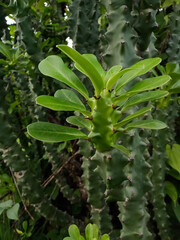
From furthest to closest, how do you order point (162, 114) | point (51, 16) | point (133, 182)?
point (51, 16)
point (162, 114)
point (133, 182)

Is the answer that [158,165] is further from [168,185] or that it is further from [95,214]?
[95,214]

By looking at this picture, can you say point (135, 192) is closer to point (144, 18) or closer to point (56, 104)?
point (56, 104)

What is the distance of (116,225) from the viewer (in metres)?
0.98

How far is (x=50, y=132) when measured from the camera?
15.3 inches

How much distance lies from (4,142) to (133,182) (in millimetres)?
444

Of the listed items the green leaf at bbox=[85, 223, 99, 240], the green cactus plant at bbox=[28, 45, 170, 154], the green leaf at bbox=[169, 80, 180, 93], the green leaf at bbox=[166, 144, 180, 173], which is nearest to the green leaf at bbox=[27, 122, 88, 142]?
the green cactus plant at bbox=[28, 45, 170, 154]

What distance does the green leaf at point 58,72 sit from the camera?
39 cm

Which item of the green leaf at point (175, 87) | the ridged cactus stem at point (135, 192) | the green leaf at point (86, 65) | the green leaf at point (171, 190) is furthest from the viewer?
the green leaf at point (171, 190)

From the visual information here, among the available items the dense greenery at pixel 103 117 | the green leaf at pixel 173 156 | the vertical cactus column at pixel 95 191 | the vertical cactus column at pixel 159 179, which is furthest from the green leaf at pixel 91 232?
the green leaf at pixel 173 156

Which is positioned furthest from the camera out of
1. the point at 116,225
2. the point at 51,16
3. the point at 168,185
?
the point at 51,16

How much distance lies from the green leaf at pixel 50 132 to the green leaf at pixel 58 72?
7cm

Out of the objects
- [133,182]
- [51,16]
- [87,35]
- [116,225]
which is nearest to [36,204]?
[116,225]

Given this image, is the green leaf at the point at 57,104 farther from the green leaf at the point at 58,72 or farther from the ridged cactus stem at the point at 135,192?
the ridged cactus stem at the point at 135,192

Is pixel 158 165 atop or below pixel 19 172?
below
